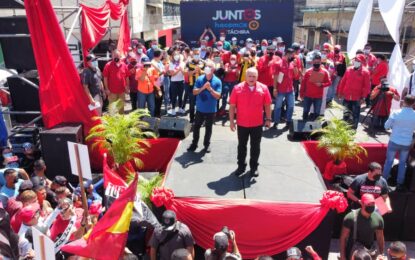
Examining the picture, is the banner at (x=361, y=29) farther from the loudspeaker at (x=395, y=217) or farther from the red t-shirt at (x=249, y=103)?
the red t-shirt at (x=249, y=103)

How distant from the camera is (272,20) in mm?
18734

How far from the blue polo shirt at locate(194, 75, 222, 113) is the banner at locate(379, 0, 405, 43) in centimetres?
478

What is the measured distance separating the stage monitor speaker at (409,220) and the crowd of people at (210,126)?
25 cm

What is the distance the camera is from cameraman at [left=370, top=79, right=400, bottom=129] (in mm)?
8125

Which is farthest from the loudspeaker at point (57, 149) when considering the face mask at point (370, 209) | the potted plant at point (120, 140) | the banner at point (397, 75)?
the banner at point (397, 75)

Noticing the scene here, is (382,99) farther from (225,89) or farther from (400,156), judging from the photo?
(225,89)

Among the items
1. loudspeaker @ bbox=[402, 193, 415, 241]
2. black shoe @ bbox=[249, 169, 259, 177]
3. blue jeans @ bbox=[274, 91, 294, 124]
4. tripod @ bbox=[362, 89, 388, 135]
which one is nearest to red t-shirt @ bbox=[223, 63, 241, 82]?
blue jeans @ bbox=[274, 91, 294, 124]

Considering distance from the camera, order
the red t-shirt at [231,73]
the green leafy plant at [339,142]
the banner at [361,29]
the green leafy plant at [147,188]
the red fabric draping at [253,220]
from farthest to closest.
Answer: the banner at [361,29] → the red t-shirt at [231,73] → the green leafy plant at [339,142] → the green leafy plant at [147,188] → the red fabric draping at [253,220]

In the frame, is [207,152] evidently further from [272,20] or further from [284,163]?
[272,20]

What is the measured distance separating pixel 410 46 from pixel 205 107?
20.9 metres

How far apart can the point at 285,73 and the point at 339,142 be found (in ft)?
7.14

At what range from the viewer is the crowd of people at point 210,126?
171 inches

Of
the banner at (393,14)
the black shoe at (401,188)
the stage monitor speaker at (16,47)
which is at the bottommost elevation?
the black shoe at (401,188)

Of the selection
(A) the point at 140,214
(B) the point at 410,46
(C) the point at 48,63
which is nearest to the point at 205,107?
(A) the point at 140,214
